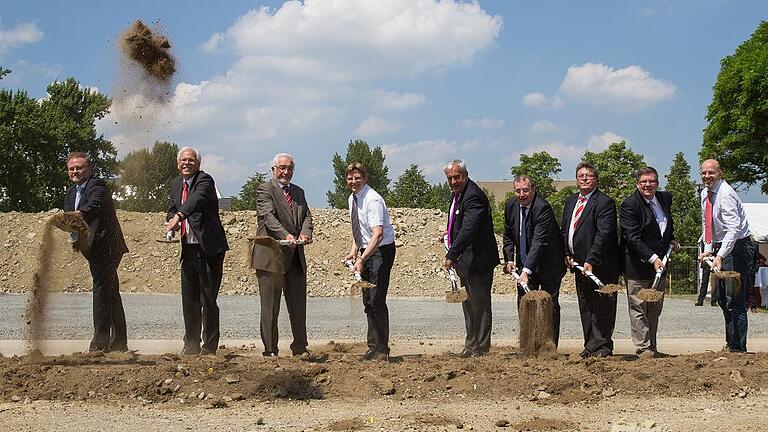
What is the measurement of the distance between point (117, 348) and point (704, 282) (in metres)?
6.97

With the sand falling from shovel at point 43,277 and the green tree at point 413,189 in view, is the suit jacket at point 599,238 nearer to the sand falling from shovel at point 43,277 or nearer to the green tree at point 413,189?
the sand falling from shovel at point 43,277

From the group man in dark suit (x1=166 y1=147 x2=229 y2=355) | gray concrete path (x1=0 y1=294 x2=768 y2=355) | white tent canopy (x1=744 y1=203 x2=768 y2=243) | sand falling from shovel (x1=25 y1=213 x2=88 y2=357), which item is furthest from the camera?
white tent canopy (x1=744 y1=203 x2=768 y2=243)

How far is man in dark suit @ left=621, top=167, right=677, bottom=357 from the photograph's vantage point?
8508 millimetres

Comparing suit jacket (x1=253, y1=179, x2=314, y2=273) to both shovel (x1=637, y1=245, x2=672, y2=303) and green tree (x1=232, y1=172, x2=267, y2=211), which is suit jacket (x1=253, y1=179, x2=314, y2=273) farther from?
green tree (x1=232, y1=172, x2=267, y2=211)

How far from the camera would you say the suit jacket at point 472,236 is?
27.5 feet

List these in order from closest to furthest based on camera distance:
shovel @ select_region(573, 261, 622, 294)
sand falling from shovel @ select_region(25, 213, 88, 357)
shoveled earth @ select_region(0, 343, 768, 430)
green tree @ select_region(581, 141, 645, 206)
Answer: shoveled earth @ select_region(0, 343, 768, 430) → sand falling from shovel @ select_region(25, 213, 88, 357) → shovel @ select_region(573, 261, 622, 294) → green tree @ select_region(581, 141, 645, 206)

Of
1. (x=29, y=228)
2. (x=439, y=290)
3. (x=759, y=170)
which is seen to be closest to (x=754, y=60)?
(x=759, y=170)

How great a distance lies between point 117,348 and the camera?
8930 mm

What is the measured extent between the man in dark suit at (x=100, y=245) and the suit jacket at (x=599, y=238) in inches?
195

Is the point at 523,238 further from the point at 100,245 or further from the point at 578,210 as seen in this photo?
the point at 100,245

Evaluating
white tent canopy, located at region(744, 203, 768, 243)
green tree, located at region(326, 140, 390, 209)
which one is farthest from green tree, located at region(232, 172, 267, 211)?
white tent canopy, located at region(744, 203, 768, 243)

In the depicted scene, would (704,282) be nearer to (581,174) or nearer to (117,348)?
(581,174)

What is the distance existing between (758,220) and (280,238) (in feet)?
94.2

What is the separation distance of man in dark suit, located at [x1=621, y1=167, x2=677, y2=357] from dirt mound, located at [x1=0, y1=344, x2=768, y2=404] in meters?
0.89
